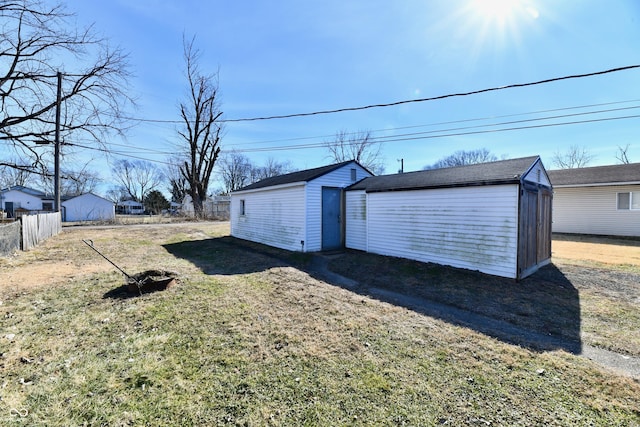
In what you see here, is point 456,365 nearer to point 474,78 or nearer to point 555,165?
point 474,78

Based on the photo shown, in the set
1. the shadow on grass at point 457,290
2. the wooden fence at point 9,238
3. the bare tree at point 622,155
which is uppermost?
the bare tree at point 622,155

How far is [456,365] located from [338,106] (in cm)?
940

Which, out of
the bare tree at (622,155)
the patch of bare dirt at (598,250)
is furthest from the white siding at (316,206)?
the bare tree at (622,155)

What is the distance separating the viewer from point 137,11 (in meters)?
8.43

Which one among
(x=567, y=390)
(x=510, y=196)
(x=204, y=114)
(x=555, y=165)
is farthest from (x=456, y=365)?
(x=555, y=165)

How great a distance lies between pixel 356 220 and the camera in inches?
408

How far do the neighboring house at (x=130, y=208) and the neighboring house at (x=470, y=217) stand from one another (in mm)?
58395

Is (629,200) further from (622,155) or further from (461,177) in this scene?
(622,155)

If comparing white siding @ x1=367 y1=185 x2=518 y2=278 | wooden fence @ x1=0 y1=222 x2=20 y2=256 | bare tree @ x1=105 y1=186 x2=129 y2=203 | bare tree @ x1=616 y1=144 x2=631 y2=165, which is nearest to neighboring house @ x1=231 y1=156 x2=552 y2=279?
white siding @ x1=367 y1=185 x2=518 y2=278

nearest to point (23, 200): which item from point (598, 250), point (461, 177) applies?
point (461, 177)

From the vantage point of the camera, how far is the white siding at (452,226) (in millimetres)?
6344

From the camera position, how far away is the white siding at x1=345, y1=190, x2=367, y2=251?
32.8 ft

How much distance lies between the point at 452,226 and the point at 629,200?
12168mm

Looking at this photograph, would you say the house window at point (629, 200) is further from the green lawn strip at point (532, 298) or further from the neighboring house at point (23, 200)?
the neighboring house at point (23, 200)
